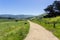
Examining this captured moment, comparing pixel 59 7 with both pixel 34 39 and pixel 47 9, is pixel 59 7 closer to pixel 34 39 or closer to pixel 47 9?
pixel 47 9

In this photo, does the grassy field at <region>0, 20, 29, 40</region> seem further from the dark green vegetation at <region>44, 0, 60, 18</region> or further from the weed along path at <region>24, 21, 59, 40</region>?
the dark green vegetation at <region>44, 0, 60, 18</region>

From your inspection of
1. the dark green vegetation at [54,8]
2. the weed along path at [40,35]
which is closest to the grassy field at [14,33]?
the weed along path at [40,35]

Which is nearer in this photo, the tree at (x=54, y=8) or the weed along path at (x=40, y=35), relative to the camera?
the weed along path at (x=40, y=35)

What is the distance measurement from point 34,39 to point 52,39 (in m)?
2.02

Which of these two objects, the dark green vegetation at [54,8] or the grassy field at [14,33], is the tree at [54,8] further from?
the grassy field at [14,33]

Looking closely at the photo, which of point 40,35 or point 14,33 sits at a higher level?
point 40,35

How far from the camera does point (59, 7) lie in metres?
104

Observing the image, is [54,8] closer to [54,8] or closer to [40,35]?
[54,8]

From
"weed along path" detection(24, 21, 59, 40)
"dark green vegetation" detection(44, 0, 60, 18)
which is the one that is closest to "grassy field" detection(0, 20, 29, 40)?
"weed along path" detection(24, 21, 59, 40)

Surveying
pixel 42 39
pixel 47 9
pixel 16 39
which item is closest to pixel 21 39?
pixel 16 39

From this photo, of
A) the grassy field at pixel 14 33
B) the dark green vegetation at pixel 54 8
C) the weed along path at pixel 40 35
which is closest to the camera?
the weed along path at pixel 40 35

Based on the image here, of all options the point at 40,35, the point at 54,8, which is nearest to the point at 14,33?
the point at 40,35

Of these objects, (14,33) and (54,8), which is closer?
(14,33)

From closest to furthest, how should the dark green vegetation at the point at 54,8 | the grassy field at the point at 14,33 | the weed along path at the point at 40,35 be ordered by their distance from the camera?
1. the weed along path at the point at 40,35
2. the grassy field at the point at 14,33
3. the dark green vegetation at the point at 54,8
